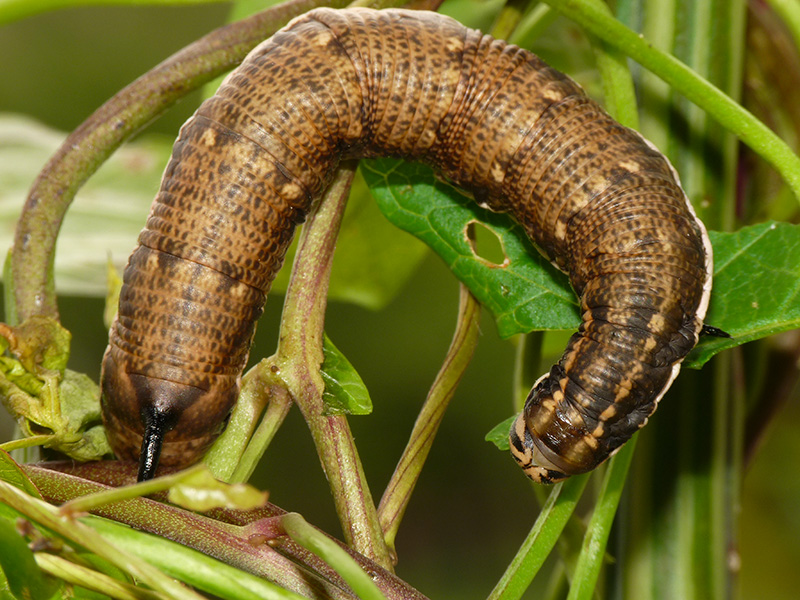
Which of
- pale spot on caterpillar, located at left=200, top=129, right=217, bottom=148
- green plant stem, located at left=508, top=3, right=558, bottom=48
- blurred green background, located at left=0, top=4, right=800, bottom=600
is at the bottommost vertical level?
blurred green background, located at left=0, top=4, right=800, bottom=600

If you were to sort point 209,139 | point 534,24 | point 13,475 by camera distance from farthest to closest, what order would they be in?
point 534,24, point 209,139, point 13,475

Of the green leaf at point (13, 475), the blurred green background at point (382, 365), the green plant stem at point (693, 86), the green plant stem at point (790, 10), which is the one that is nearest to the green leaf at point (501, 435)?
the green plant stem at point (693, 86)

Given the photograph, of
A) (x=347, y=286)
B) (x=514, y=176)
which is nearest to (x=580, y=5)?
(x=514, y=176)

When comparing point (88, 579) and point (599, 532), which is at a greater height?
point (88, 579)

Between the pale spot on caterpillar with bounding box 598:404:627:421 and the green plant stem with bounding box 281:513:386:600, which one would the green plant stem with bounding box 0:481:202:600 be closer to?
the green plant stem with bounding box 281:513:386:600

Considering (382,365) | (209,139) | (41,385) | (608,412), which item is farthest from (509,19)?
(382,365)

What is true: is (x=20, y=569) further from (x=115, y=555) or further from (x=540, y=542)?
(x=540, y=542)

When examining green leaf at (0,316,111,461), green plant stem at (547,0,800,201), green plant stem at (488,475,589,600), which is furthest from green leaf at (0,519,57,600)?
green plant stem at (547,0,800,201)
